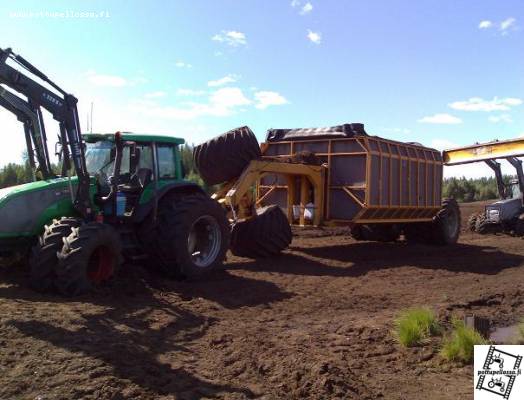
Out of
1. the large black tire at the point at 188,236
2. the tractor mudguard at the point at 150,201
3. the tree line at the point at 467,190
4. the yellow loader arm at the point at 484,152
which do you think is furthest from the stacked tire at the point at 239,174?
the tree line at the point at 467,190

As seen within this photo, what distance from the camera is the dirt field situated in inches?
170

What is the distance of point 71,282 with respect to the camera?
259 inches

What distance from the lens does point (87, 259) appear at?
6707 mm

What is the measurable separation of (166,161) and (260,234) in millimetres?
2729

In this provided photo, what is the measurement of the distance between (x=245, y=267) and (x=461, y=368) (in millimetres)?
5544

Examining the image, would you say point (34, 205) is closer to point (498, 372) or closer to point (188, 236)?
point (188, 236)

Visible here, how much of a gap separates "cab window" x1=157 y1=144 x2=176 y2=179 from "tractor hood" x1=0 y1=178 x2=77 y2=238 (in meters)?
1.50

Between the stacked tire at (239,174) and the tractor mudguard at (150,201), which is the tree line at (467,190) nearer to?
the stacked tire at (239,174)

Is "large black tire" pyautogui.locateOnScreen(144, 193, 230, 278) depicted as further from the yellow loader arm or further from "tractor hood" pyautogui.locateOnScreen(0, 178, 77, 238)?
the yellow loader arm

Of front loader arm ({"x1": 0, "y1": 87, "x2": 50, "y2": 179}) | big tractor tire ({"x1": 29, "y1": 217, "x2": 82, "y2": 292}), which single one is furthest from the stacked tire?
big tractor tire ({"x1": 29, "y1": 217, "x2": 82, "y2": 292})

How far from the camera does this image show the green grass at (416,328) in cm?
560

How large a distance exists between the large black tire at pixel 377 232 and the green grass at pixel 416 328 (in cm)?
891

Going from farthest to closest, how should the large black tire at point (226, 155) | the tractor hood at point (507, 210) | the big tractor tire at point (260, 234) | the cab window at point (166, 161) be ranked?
the tractor hood at point (507, 210)
the large black tire at point (226, 155)
the big tractor tire at point (260, 234)
the cab window at point (166, 161)

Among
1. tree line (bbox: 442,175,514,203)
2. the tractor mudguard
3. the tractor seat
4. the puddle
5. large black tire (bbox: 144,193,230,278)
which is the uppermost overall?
the tractor seat
